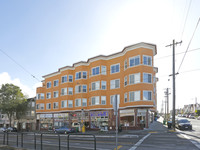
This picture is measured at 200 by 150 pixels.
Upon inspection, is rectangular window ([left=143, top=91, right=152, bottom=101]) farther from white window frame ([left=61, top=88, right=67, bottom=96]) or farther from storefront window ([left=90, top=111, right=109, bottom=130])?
white window frame ([left=61, top=88, right=67, bottom=96])

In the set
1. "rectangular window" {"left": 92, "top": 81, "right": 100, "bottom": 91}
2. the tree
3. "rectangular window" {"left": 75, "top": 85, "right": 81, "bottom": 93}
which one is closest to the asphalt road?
"rectangular window" {"left": 92, "top": 81, "right": 100, "bottom": 91}

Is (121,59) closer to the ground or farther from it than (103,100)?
farther from it

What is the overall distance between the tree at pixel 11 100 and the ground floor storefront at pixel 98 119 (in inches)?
337

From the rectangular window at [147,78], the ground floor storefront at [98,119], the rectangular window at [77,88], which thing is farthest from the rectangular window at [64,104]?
the rectangular window at [147,78]

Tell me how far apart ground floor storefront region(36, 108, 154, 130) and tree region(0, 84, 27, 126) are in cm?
857

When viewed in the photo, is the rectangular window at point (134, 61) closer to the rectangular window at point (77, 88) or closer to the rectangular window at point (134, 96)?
the rectangular window at point (134, 96)

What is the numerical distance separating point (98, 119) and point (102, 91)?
18.3ft

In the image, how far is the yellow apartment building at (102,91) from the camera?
106 feet

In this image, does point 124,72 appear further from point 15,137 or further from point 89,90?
point 15,137

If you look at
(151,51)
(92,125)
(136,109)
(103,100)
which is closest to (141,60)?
(151,51)

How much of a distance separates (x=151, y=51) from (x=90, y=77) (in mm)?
13573

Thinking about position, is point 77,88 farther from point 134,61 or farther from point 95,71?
point 134,61

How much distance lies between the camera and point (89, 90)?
41.5 metres

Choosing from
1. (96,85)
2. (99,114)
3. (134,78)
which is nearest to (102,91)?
(96,85)
